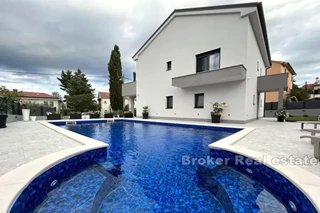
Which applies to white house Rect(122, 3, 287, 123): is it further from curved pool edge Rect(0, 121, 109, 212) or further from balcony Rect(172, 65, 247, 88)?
curved pool edge Rect(0, 121, 109, 212)

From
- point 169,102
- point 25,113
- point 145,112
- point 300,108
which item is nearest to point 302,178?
point 169,102

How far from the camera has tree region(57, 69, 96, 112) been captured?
24672 mm

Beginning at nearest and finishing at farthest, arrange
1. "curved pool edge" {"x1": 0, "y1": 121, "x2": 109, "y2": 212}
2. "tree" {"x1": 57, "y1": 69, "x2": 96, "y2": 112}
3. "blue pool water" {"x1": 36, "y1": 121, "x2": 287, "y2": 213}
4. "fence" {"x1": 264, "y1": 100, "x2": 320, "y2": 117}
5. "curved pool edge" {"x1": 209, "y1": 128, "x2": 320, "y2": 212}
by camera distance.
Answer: "curved pool edge" {"x1": 0, "y1": 121, "x2": 109, "y2": 212}
"curved pool edge" {"x1": 209, "y1": 128, "x2": 320, "y2": 212}
"blue pool water" {"x1": 36, "y1": 121, "x2": 287, "y2": 213}
"fence" {"x1": 264, "y1": 100, "x2": 320, "y2": 117}
"tree" {"x1": 57, "y1": 69, "x2": 96, "y2": 112}

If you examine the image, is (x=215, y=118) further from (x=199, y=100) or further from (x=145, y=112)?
(x=145, y=112)

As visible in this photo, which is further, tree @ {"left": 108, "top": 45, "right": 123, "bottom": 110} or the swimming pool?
tree @ {"left": 108, "top": 45, "right": 123, "bottom": 110}

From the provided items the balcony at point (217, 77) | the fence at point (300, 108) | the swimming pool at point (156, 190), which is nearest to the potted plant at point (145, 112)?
the balcony at point (217, 77)

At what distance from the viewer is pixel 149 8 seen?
408 inches

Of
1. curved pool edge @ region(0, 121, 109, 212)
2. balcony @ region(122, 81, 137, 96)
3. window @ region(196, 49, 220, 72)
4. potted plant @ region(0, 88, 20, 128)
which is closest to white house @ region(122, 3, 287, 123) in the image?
window @ region(196, 49, 220, 72)

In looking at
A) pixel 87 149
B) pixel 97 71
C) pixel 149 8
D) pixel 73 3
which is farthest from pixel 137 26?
pixel 97 71

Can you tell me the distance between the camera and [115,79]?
2256 cm

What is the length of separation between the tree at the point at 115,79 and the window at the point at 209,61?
14518 millimetres

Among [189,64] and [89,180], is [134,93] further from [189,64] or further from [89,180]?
[89,180]

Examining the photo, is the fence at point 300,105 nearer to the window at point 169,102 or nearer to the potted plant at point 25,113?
the window at point 169,102

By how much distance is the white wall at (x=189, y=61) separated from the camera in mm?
9578
